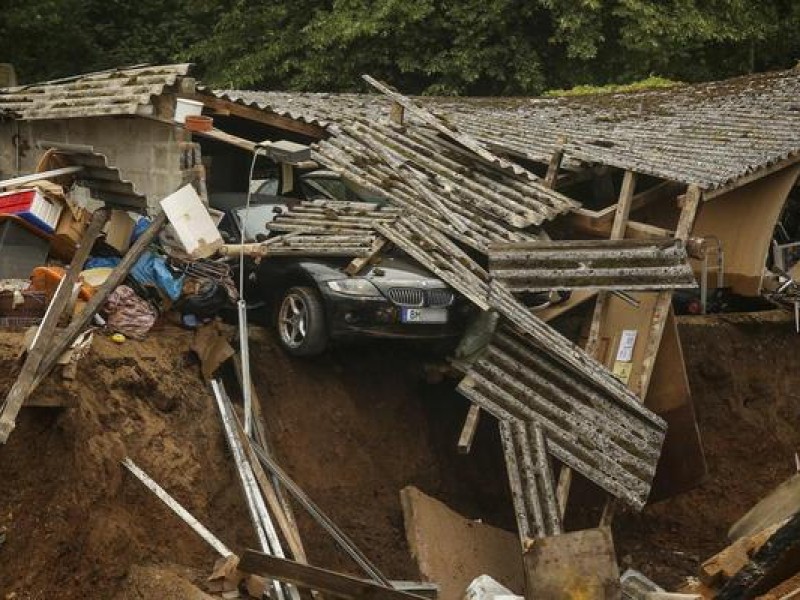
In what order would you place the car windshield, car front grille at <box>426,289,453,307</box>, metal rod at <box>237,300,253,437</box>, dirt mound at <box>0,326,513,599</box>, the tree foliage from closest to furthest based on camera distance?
dirt mound at <box>0,326,513,599</box> → metal rod at <box>237,300,253,437</box> → car front grille at <box>426,289,453,307</box> → the car windshield → the tree foliage

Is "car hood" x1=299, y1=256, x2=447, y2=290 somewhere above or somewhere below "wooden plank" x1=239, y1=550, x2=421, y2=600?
above

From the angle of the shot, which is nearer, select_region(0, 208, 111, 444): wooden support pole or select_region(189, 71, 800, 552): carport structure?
select_region(0, 208, 111, 444): wooden support pole

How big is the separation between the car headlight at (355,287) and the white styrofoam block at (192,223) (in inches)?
56.1

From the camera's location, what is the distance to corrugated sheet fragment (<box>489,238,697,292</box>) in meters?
11.9

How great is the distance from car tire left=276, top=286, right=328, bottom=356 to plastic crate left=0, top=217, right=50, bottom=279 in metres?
2.67

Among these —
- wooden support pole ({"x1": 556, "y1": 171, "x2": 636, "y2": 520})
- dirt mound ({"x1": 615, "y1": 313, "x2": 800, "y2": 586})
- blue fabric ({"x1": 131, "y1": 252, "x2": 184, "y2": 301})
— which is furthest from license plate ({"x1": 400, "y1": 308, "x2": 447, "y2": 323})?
dirt mound ({"x1": 615, "y1": 313, "x2": 800, "y2": 586})

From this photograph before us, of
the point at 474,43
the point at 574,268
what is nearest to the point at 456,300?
the point at 574,268

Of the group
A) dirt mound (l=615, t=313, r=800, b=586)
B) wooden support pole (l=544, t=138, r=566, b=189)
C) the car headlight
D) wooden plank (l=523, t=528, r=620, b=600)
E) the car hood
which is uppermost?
wooden support pole (l=544, t=138, r=566, b=189)

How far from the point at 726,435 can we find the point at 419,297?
4762mm

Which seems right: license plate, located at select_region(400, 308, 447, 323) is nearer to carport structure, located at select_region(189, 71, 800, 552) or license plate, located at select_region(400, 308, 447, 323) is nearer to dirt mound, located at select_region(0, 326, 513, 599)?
carport structure, located at select_region(189, 71, 800, 552)

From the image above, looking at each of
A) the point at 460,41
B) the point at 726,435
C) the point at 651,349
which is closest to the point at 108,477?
the point at 651,349

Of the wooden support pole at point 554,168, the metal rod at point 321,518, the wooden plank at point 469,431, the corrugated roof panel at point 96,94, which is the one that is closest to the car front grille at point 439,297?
the wooden plank at point 469,431

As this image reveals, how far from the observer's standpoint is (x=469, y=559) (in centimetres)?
1130

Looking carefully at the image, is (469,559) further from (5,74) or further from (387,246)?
(5,74)
